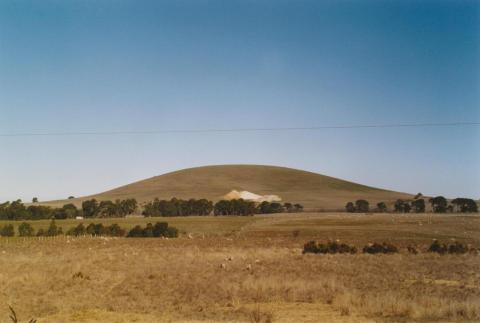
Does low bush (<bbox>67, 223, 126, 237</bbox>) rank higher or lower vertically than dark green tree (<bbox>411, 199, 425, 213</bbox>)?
lower

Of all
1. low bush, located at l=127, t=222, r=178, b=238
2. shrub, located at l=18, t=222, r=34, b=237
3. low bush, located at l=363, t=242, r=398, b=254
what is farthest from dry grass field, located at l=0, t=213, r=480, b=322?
shrub, located at l=18, t=222, r=34, b=237

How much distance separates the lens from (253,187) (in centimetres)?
15675

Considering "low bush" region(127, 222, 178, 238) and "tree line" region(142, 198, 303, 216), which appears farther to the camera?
"tree line" region(142, 198, 303, 216)

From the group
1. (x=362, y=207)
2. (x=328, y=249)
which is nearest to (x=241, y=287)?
(x=328, y=249)

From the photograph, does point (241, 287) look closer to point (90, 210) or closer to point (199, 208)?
point (199, 208)

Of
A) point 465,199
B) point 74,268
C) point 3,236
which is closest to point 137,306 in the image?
point 74,268

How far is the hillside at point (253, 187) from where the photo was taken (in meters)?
142

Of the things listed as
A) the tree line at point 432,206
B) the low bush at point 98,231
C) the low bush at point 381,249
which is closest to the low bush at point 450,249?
the low bush at point 381,249

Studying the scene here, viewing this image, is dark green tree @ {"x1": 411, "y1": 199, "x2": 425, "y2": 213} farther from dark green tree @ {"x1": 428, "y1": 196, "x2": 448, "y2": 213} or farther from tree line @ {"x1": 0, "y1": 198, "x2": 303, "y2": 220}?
tree line @ {"x1": 0, "y1": 198, "x2": 303, "y2": 220}

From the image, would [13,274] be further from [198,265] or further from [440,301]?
[440,301]

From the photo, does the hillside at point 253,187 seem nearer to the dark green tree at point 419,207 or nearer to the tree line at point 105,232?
the dark green tree at point 419,207

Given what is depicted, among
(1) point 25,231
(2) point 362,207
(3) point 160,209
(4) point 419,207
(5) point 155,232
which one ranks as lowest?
(5) point 155,232

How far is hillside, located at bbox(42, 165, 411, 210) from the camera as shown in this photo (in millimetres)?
141875

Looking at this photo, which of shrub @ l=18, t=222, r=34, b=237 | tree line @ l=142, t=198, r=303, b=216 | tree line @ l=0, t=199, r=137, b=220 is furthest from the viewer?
tree line @ l=142, t=198, r=303, b=216
